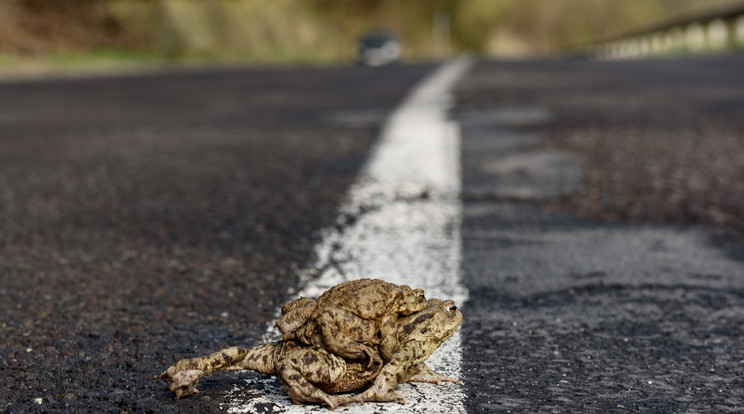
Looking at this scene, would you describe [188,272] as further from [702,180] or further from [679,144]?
[679,144]

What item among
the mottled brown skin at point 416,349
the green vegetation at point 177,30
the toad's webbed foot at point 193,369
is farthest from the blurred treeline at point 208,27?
the mottled brown skin at point 416,349

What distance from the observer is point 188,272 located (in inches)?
115

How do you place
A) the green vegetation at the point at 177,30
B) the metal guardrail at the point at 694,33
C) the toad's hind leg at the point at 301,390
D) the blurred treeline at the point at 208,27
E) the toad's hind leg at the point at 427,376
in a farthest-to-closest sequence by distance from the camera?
the blurred treeline at the point at 208,27 < the green vegetation at the point at 177,30 < the metal guardrail at the point at 694,33 < the toad's hind leg at the point at 427,376 < the toad's hind leg at the point at 301,390

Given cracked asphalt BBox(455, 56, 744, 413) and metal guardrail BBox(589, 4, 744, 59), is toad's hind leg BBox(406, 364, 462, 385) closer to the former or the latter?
cracked asphalt BBox(455, 56, 744, 413)

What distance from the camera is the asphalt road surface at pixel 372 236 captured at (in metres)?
1.99

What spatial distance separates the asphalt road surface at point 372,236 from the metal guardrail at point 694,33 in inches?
717

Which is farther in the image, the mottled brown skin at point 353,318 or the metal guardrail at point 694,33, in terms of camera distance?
the metal guardrail at point 694,33

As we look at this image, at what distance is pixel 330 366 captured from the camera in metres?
1.83

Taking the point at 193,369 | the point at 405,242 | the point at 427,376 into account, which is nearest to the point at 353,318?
the point at 427,376

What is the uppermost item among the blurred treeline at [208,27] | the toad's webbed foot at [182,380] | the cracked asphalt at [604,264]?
the blurred treeline at [208,27]

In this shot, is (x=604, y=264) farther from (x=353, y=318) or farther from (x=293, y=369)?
(x=293, y=369)

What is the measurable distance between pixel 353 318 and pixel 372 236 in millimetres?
1445

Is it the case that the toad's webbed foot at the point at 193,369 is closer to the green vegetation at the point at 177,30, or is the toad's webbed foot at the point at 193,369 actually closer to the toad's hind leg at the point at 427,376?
the toad's hind leg at the point at 427,376

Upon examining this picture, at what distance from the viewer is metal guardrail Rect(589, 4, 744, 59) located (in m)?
24.0
